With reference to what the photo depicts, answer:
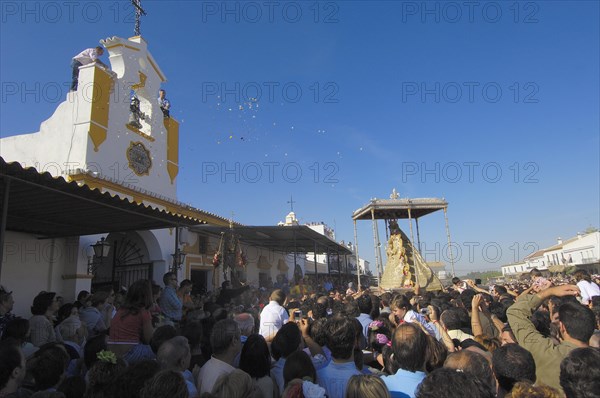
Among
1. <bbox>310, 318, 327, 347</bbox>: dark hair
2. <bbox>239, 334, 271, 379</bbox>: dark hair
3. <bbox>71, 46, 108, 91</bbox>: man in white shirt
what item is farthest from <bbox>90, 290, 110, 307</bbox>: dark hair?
<bbox>71, 46, 108, 91</bbox>: man in white shirt

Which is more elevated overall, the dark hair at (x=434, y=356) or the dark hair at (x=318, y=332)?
the dark hair at (x=318, y=332)

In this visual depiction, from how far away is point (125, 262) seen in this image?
11.2 meters

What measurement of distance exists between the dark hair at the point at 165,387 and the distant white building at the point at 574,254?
151ft

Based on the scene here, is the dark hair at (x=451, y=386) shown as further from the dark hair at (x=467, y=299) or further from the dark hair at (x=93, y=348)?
the dark hair at (x=467, y=299)

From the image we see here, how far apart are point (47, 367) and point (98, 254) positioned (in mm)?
6889

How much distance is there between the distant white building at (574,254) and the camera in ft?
143

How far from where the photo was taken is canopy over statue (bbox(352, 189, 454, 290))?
14250 millimetres

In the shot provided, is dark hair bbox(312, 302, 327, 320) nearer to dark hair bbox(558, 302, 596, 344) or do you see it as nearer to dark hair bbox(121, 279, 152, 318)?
dark hair bbox(121, 279, 152, 318)

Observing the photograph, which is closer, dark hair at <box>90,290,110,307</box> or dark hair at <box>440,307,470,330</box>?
dark hair at <box>440,307,470,330</box>

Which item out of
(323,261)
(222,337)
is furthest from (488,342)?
(323,261)

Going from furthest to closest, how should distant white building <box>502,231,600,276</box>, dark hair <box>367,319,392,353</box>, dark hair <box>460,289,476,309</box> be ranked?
distant white building <box>502,231,600,276</box> < dark hair <box>460,289,476,309</box> < dark hair <box>367,319,392,353</box>

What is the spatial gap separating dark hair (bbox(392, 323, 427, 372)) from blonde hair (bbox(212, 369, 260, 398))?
0.95m

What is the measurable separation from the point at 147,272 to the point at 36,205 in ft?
17.9

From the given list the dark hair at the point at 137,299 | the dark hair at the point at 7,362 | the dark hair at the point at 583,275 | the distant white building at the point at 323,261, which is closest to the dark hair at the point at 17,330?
the dark hair at the point at 137,299
